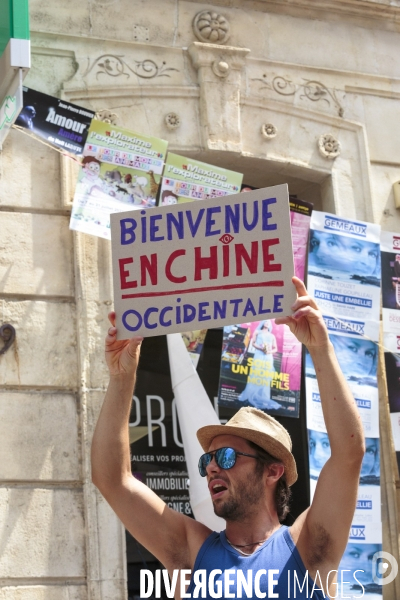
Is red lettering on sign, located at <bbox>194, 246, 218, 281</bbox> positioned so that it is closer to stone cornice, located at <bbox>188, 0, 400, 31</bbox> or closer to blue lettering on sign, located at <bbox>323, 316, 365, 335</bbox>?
blue lettering on sign, located at <bbox>323, 316, 365, 335</bbox>

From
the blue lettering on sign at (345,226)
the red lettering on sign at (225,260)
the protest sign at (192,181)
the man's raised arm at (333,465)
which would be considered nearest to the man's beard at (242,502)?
the man's raised arm at (333,465)

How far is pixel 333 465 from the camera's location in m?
4.04

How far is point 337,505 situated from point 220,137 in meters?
4.85

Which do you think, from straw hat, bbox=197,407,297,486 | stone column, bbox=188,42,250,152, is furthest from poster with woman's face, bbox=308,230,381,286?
straw hat, bbox=197,407,297,486

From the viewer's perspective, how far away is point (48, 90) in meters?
7.94

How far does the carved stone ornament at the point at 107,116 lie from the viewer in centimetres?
802

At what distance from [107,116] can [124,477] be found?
4.22 meters

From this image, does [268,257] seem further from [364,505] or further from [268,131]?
[268,131]

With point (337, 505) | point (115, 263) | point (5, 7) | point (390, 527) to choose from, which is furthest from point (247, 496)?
point (390, 527)

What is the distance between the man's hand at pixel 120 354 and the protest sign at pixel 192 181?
11.8 ft

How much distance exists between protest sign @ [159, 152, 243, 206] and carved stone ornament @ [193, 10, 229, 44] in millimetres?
1162

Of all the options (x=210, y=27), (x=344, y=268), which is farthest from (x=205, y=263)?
(x=210, y=27)

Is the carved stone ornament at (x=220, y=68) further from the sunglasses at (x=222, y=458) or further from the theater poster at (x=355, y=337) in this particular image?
the sunglasses at (x=222, y=458)

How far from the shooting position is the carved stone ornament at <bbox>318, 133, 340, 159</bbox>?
347 inches
